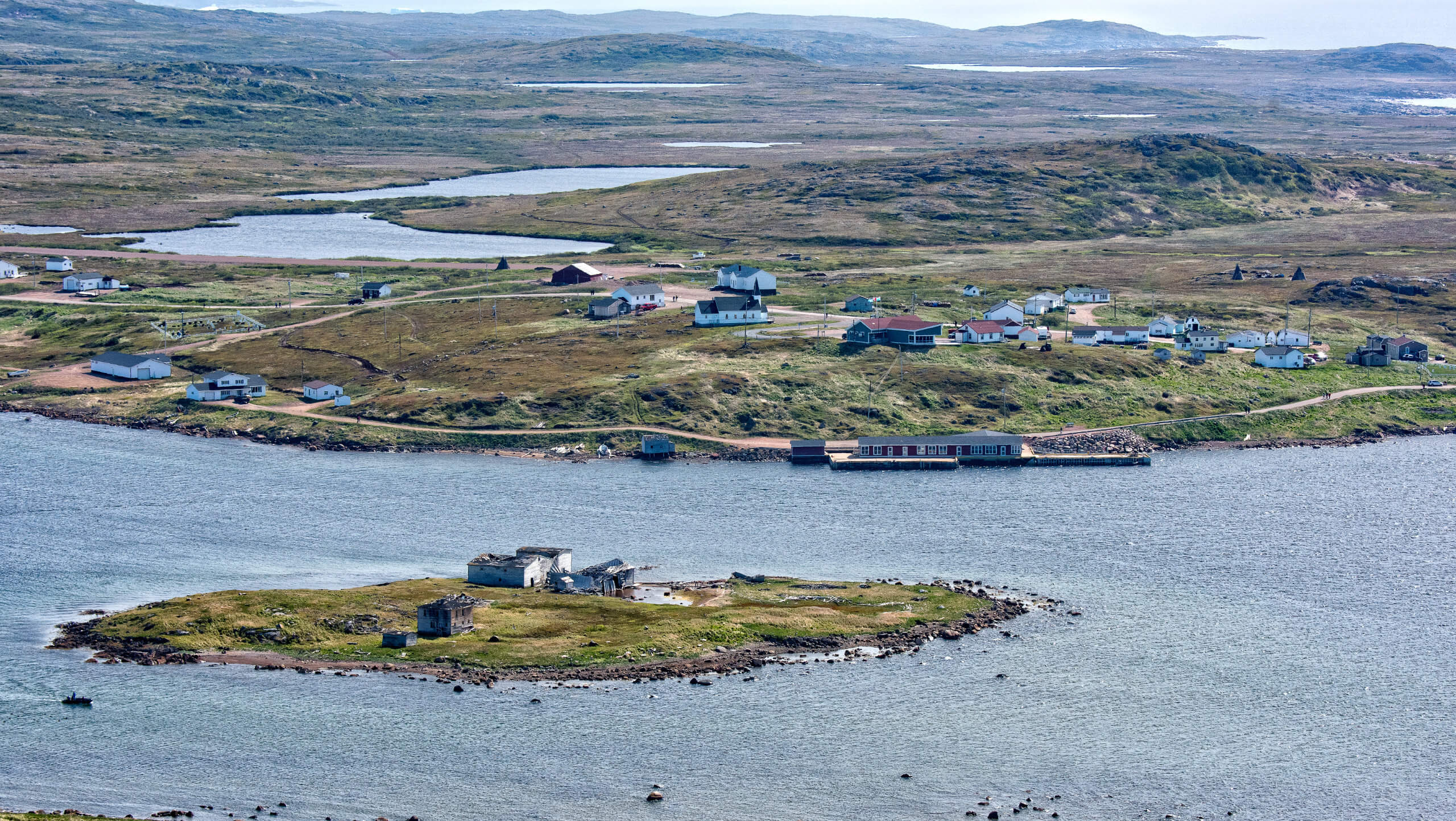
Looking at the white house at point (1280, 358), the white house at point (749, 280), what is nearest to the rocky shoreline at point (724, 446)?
the white house at point (1280, 358)

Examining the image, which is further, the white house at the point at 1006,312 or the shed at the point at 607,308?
the shed at the point at 607,308

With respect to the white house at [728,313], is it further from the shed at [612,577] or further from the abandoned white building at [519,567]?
the shed at [612,577]

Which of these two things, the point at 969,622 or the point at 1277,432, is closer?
the point at 969,622

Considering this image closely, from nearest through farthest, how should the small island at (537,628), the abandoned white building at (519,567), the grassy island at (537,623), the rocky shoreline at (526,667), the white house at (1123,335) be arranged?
the rocky shoreline at (526,667) → the small island at (537,628) → the grassy island at (537,623) → the abandoned white building at (519,567) → the white house at (1123,335)

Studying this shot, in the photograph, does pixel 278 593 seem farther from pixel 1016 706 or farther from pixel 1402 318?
pixel 1402 318

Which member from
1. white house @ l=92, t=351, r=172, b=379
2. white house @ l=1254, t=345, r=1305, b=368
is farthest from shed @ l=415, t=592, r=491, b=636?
white house @ l=1254, t=345, r=1305, b=368

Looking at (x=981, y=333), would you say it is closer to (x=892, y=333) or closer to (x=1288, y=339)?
(x=892, y=333)

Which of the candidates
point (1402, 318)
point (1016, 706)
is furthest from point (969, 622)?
point (1402, 318)
